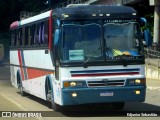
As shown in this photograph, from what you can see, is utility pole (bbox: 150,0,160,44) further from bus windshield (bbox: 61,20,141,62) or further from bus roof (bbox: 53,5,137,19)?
bus windshield (bbox: 61,20,141,62)

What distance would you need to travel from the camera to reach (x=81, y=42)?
46.4 ft

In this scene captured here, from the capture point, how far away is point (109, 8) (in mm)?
14812

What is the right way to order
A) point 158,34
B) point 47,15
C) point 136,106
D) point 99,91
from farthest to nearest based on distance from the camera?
1. point 158,34
2. point 136,106
3. point 47,15
4. point 99,91

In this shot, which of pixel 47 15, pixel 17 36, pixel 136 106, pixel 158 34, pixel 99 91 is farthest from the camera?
pixel 158 34

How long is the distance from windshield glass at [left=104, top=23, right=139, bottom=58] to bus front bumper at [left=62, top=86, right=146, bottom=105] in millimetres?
943

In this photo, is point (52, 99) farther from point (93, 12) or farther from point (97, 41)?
point (93, 12)

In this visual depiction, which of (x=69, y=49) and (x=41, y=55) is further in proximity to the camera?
(x=41, y=55)

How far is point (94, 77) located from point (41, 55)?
338 centimetres

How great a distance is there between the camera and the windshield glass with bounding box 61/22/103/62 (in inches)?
552

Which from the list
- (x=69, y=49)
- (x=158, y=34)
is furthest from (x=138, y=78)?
(x=158, y=34)

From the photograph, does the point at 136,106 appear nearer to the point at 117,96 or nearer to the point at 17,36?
the point at 117,96

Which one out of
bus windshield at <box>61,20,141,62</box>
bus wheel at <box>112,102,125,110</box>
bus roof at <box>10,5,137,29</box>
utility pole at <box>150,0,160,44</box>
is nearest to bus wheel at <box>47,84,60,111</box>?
bus wheel at <box>112,102,125,110</box>

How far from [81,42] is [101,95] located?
1525mm

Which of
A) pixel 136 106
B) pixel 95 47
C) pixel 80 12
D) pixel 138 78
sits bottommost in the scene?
pixel 136 106
